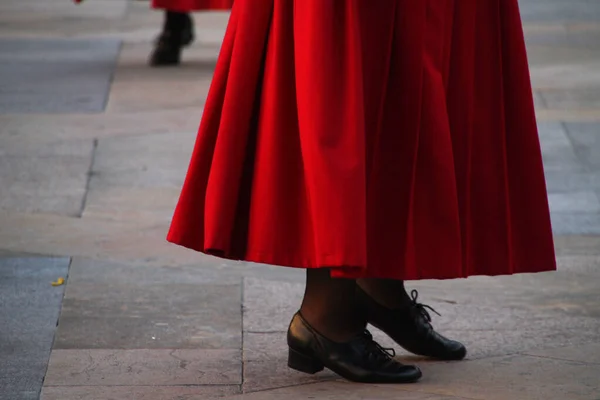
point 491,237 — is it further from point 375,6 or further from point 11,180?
point 11,180

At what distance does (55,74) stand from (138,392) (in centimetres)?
547

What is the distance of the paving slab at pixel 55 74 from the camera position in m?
7.59

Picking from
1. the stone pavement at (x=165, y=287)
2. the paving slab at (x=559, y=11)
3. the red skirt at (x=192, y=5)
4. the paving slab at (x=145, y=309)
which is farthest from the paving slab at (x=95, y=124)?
the paving slab at (x=559, y=11)

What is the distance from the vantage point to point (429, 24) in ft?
10.5

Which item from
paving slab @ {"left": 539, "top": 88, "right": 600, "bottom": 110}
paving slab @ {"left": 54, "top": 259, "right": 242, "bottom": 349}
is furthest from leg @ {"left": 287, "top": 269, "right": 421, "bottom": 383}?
paving slab @ {"left": 539, "top": 88, "right": 600, "bottom": 110}

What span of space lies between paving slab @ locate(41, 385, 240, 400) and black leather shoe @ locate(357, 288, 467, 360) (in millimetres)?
424

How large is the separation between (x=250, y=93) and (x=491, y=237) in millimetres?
710

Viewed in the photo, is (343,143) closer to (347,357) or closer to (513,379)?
(347,357)

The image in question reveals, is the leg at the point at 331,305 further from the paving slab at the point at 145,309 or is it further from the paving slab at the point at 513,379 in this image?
the paving slab at the point at 145,309

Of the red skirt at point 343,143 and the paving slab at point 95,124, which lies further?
the paving slab at point 95,124

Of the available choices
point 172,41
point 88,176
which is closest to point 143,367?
point 88,176

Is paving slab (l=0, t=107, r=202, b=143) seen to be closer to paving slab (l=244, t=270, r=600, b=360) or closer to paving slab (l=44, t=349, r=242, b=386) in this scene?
paving slab (l=244, t=270, r=600, b=360)

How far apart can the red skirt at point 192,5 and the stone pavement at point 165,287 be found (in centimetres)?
56

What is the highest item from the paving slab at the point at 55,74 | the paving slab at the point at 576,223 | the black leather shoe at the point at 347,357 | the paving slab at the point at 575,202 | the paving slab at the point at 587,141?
the black leather shoe at the point at 347,357
